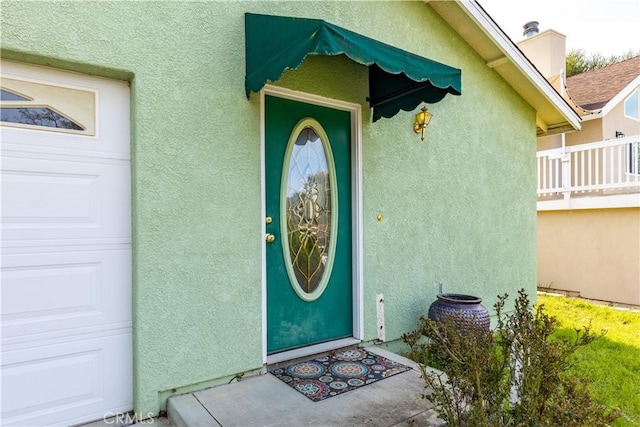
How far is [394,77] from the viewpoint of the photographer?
4426mm

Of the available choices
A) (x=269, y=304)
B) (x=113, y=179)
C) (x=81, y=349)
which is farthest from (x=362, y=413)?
(x=113, y=179)

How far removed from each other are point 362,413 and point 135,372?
1.94 m

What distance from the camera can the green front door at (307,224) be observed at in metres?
4.08

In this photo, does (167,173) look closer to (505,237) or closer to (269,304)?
(269,304)

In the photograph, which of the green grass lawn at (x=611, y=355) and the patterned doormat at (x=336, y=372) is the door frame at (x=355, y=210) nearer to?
the patterned doormat at (x=336, y=372)

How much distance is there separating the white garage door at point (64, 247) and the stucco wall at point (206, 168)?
185 millimetres

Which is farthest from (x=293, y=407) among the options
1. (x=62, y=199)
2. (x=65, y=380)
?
(x=62, y=199)

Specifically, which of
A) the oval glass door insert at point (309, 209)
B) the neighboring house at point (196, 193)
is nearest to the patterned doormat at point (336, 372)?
the neighboring house at point (196, 193)

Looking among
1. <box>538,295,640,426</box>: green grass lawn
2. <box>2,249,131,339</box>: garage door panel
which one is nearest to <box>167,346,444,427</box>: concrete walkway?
<box>2,249,131,339</box>: garage door panel

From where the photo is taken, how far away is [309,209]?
14.4 ft

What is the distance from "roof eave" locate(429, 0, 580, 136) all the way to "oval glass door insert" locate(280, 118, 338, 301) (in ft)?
9.42

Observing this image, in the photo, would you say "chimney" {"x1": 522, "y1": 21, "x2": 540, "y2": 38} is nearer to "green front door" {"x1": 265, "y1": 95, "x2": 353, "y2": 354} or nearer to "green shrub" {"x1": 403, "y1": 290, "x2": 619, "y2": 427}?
"green front door" {"x1": 265, "y1": 95, "x2": 353, "y2": 354}

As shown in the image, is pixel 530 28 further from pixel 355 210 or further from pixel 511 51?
pixel 355 210

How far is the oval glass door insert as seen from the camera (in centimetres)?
421
